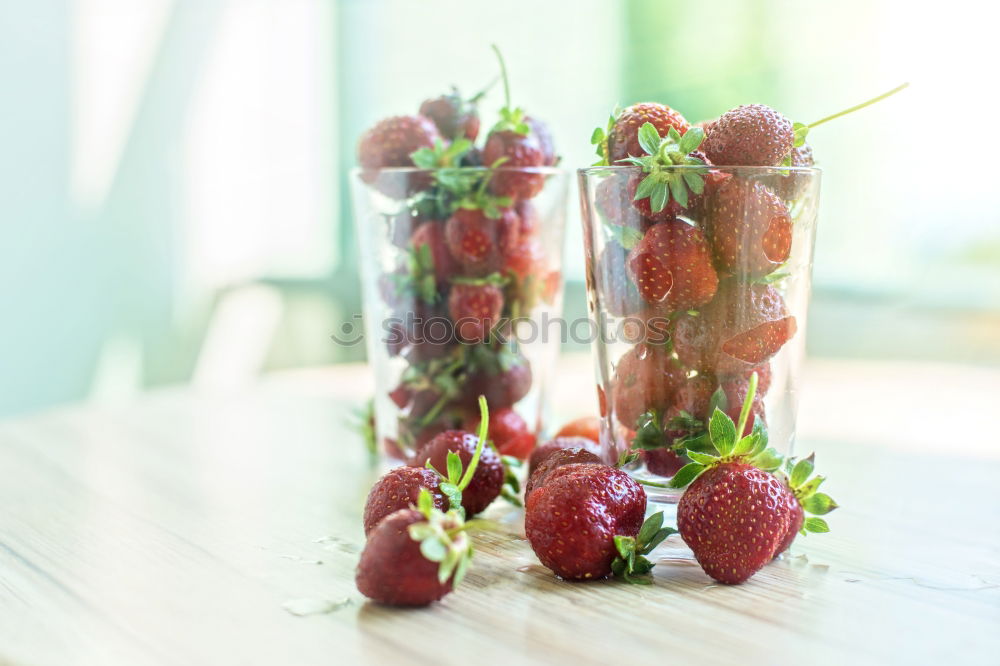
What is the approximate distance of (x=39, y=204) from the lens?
8.48 feet

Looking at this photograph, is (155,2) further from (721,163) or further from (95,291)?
(721,163)

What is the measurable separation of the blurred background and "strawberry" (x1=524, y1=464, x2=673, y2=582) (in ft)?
6.37

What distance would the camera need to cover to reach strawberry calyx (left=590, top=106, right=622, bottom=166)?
82 centimetres

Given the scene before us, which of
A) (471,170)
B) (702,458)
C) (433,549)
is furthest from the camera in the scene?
(471,170)

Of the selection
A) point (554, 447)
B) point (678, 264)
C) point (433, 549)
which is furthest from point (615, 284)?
point (433, 549)

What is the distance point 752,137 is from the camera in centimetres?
74

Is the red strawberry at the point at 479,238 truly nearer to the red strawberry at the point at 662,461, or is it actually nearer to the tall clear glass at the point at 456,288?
the tall clear glass at the point at 456,288

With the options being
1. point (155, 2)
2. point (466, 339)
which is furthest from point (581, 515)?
point (155, 2)

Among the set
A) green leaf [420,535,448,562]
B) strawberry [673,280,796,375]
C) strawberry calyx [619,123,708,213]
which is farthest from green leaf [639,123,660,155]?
green leaf [420,535,448,562]

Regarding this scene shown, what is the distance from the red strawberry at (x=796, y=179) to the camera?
30.0 inches

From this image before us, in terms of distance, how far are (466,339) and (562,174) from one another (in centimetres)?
21

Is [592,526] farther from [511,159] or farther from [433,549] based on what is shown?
[511,159]

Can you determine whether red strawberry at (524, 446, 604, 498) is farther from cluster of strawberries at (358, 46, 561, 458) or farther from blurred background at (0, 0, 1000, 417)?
blurred background at (0, 0, 1000, 417)

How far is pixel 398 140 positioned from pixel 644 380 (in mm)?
378
